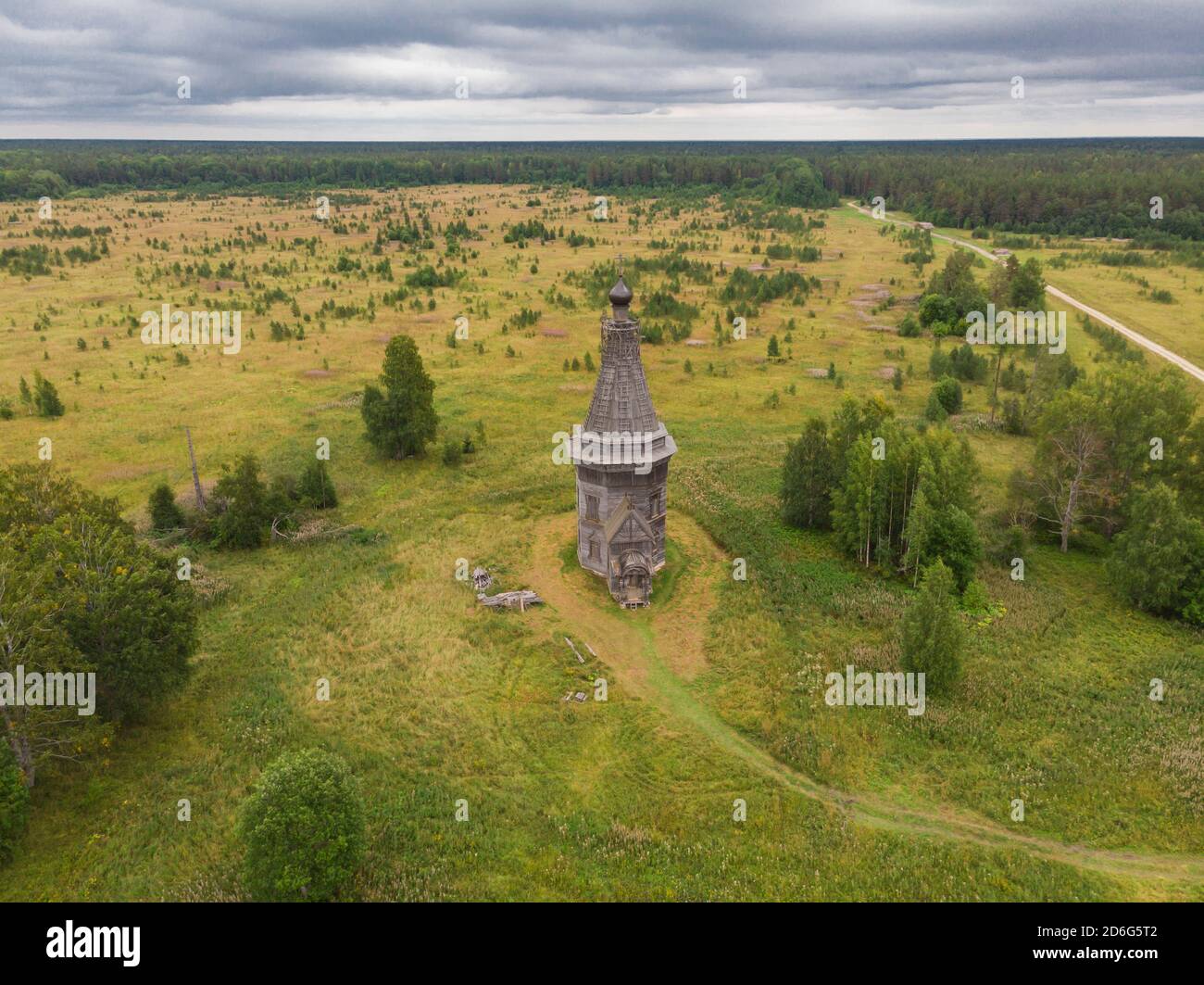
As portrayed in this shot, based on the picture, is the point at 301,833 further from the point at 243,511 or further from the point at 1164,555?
the point at 1164,555

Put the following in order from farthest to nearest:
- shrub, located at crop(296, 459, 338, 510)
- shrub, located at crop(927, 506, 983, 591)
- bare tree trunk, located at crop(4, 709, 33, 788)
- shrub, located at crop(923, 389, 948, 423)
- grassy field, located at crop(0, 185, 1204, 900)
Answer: shrub, located at crop(923, 389, 948, 423), shrub, located at crop(296, 459, 338, 510), shrub, located at crop(927, 506, 983, 591), bare tree trunk, located at crop(4, 709, 33, 788), grassy field, located at crop(0, 185, 1204, 900)

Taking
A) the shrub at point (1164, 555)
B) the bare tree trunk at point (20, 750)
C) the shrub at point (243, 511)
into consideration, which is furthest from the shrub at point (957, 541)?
the bare tree trunk at point (20, 750)

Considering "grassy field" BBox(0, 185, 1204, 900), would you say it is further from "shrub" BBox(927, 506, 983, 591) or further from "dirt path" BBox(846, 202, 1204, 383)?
"dirt path" BBox(846, 202, 1204, 383)

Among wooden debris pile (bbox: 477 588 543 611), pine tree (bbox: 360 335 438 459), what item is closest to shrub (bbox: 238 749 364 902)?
wooden debris pile (bbox: 477 588 543 611)

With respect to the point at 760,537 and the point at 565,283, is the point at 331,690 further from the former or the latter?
the point at 565,283

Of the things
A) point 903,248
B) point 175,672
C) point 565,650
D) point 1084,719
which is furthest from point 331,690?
point 903,248

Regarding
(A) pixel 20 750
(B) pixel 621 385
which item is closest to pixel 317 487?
(B) pixel 621 385

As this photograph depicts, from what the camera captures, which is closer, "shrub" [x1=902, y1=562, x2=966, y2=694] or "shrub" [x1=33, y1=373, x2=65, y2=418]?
"shrub" [x1=902, y1=562, x2=966, y2=694]
